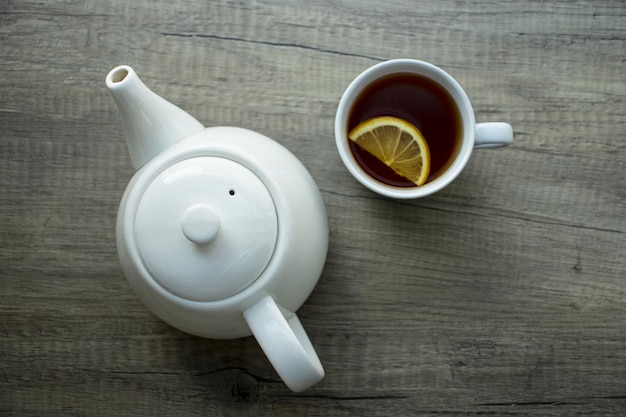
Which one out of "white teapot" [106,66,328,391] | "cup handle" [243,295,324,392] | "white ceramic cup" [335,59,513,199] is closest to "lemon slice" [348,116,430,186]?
"white ceramic cup" [335,59,513,199]

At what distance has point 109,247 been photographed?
36.2 inches

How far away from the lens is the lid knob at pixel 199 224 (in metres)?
0.59

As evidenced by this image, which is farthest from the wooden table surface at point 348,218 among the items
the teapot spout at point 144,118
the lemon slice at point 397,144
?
the teapot spout at point 144,118

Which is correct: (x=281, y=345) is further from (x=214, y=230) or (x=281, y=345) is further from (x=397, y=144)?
(x=397, y=144)

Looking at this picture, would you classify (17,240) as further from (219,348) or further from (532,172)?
(532,172)

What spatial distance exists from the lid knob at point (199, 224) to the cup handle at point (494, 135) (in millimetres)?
377

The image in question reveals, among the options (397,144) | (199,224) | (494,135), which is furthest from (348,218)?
(199,224)

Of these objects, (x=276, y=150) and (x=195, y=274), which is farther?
(x=276, y=150)

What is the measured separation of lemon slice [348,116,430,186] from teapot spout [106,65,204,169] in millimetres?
229

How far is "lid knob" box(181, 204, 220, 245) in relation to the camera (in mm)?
589

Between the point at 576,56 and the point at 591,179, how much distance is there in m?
0.19

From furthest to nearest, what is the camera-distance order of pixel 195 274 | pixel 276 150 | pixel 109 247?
pixel 109 247 < pixel 276 150 < pixel 195 274

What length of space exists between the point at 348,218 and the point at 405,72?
24cm

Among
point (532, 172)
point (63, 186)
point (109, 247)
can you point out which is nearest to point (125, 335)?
point (109, 247)
